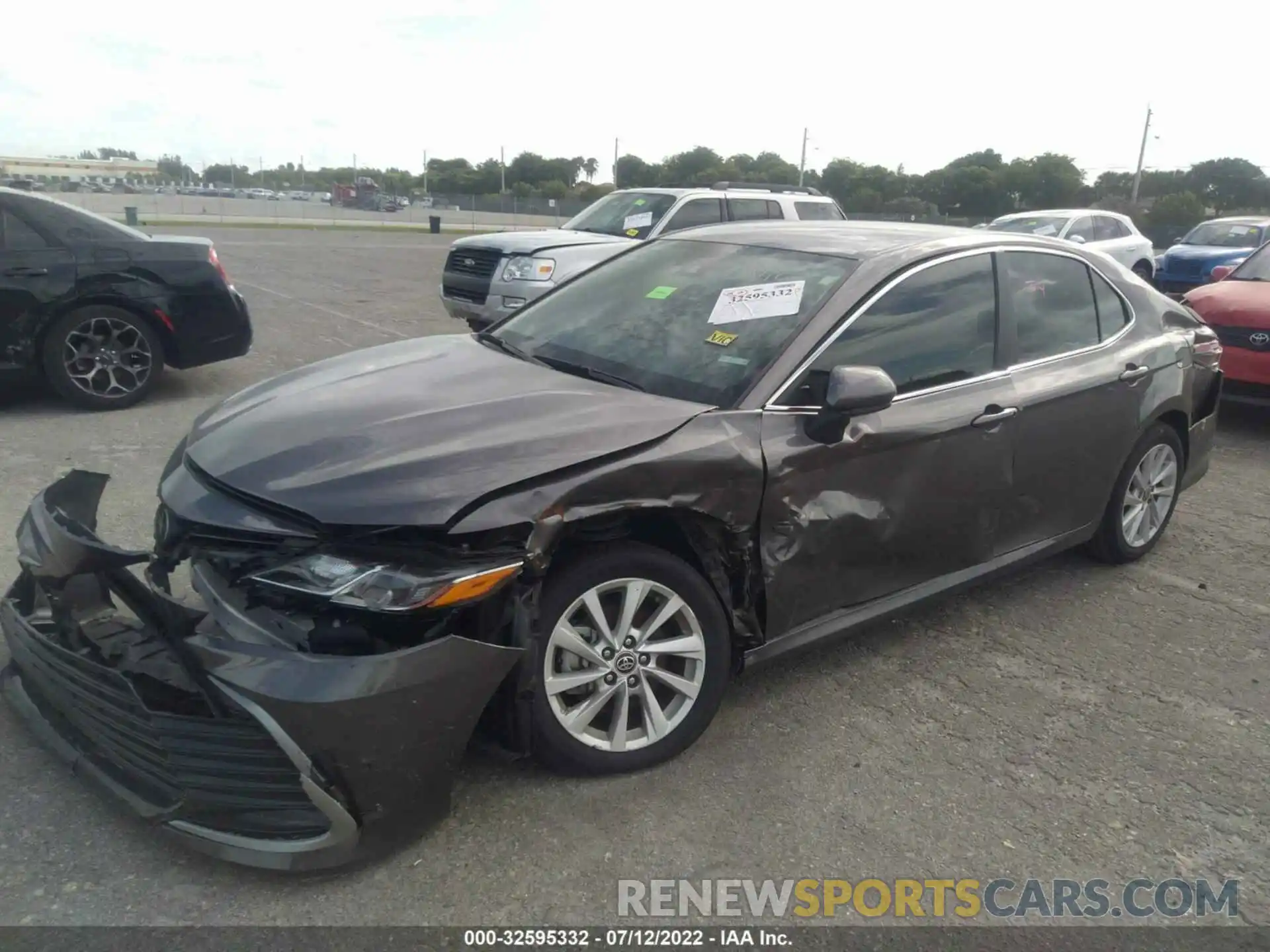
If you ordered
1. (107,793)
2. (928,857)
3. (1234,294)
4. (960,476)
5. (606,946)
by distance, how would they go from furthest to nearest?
1. (1234,294)
2. (960,476)
3. (928,857)
4. (107,793)
5. (606,946)

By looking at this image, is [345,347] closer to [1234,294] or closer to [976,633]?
[976,633]

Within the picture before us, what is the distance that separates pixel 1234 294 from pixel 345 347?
7.99 meters

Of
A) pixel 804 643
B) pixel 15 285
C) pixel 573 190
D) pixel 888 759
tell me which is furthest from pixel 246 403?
pixel 573 190

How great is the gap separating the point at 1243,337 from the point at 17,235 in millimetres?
8998

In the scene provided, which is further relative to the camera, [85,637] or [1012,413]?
[1012,413]

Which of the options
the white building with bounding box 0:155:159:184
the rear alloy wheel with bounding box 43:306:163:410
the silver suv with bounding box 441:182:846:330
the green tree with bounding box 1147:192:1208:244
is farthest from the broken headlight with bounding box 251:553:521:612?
the white building with bounding box 0:155:159:184

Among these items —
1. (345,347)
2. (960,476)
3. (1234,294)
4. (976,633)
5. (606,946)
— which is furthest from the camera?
(345,347)

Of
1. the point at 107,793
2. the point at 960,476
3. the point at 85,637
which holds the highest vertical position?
the point at 960,476

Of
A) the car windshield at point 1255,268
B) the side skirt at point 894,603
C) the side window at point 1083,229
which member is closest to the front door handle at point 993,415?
the side skirt at point 894,603

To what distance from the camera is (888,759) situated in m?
3.24

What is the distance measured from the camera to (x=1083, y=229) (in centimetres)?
1540

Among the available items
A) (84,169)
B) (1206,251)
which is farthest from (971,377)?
(84,169)

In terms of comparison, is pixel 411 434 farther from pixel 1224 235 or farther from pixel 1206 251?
pixel 1224 235

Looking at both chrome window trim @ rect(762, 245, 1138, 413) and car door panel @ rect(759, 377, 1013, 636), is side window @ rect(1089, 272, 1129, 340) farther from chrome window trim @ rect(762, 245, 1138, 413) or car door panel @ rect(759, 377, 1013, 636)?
car door panel @ rect(759, 377, 1013, 636)
